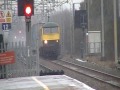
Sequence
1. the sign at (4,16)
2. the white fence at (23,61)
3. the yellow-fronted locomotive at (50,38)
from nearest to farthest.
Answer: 1. the white fence at (23,61)
2. the sign at (4,16)
3. the yellow-fronted locomotive at (50,38)

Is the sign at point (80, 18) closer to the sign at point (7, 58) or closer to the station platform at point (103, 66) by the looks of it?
the station platform at point (103, 66)

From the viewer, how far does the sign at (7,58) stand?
42.7ft

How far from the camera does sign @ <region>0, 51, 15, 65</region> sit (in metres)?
13.0

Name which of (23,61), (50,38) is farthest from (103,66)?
(23,61)

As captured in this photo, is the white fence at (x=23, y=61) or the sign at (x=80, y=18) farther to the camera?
the sign at (x=80, y=18)

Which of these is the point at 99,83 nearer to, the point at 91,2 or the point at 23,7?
the point at 23,7

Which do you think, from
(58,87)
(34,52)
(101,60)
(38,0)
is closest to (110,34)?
(101,60)

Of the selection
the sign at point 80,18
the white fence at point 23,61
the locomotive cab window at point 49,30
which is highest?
the sign at point 80,18

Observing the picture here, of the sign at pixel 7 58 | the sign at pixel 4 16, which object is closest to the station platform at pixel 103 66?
the sign at pixel 4 16

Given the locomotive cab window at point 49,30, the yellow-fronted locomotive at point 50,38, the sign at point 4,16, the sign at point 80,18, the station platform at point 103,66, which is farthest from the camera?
the sign at point 80,18

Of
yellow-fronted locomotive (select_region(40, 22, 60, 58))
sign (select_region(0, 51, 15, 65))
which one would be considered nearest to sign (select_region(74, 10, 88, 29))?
yellow-fronted locomotive (select_region(40, 22, 60, 58))

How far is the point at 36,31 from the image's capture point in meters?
39.1

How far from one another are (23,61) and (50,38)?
865 inches

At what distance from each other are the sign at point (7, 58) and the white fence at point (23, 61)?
1.22 ft
